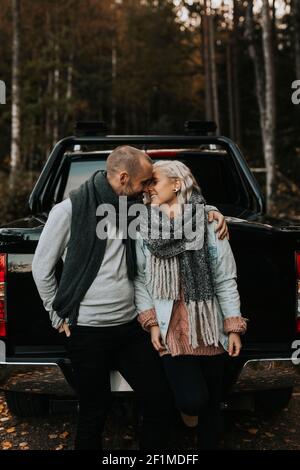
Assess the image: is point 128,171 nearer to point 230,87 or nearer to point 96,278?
point 96,278

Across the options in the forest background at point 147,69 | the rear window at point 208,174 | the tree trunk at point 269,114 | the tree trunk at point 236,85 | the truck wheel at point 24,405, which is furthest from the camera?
the tree trunk at point 236,85

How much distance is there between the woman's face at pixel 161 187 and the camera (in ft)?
8.39

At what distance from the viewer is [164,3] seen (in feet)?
115

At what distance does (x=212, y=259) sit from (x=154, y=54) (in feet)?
119

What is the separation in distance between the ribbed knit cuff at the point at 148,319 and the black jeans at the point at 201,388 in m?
0.17

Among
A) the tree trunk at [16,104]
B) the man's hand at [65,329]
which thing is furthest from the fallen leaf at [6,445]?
the tree trunk at [16,104]

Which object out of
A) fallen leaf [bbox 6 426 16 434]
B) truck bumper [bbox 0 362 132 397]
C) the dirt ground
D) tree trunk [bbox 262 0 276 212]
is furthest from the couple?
tree trunk [bbox 262 0 276 212]

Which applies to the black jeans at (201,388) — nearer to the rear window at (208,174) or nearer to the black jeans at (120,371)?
the black jeans at (120,371)

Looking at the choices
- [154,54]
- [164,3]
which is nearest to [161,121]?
[154,54]

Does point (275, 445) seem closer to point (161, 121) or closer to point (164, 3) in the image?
point (161, 121)

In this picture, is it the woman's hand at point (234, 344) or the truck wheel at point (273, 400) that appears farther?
the truck wheel at point (273, 400)

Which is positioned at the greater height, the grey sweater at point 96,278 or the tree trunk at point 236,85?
the tree trunk at point 236,85

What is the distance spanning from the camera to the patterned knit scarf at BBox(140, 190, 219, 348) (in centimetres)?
254

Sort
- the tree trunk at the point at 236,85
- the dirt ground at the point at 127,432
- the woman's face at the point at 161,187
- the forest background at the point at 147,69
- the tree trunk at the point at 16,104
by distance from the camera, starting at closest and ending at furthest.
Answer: the woman's face at the point at 161,187 < the dirt ground at the point at 127,432 < the tree trunk at the point at 16,104 < the forest background at the point at 147,69 < the tree trunk at the point at 236,85
